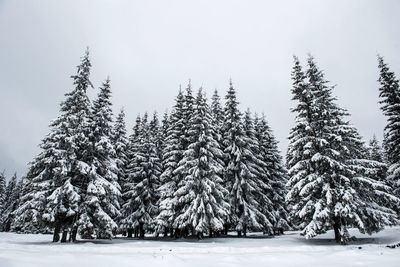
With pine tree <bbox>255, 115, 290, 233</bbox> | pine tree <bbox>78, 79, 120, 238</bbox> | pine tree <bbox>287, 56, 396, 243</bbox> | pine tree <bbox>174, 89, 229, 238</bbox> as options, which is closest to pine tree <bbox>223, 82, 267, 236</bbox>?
pine tree <bbox>174, 89, 229, 238</bbox>

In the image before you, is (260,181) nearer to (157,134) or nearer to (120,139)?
(157,134)

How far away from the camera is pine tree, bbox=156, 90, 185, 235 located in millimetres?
24188

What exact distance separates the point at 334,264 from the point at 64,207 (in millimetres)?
19301

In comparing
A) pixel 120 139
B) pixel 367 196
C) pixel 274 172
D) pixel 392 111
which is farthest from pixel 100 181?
pixel 392 111

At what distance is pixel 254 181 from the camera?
2903 cm

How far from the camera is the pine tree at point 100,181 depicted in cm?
2017

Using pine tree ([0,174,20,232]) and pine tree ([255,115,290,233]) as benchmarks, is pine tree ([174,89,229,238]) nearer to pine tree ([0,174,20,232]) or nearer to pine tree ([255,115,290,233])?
pine tree ([255,115,290,233])

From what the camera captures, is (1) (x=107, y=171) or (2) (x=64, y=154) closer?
(2) (x=64, y=154)

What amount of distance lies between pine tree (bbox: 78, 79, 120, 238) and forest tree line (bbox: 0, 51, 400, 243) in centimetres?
9

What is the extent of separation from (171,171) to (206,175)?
414cm

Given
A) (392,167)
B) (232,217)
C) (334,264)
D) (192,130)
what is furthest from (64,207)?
(392,167)

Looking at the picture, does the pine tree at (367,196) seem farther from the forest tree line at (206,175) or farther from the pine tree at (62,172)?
the pine tree at (62,172)

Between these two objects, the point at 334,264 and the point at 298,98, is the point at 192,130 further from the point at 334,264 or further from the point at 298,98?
the point at 334,264

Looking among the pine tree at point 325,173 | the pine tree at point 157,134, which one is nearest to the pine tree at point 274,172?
the pine tree at point 325,173
